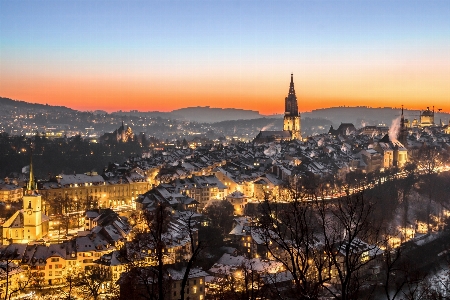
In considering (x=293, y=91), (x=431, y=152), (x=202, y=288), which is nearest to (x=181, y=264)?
(x=202, y=288)

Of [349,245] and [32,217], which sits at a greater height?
[349,245]

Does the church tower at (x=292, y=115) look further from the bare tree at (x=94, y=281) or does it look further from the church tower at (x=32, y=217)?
the bare tree at (x=94, y=281)

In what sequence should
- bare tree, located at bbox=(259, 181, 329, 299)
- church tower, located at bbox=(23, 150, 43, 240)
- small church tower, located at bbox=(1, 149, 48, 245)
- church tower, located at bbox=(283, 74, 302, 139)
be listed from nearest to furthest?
1. bare tree, located at bbox=(259, 181, 329, 299)
2. small church tower, located at bbox=(1, 149, 48, 245)
3. church tower, located at bbox=(23, 150, 43, 240)
4. church tower, located at bbox=(283, 74, 302, 139)

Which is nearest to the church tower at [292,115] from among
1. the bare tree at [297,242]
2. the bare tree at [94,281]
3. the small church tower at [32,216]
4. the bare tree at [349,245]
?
the small church tower at [32,216]

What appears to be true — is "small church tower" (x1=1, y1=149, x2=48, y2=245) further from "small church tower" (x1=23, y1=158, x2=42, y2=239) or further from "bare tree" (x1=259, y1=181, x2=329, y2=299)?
"bare tree" (x1=259, y1=181, x2=329, y2=299)

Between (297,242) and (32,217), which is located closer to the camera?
(297,242)

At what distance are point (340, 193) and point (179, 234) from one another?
45.1 feet

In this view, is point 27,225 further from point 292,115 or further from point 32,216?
point 292,115

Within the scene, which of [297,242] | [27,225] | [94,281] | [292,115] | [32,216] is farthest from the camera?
[292,115]

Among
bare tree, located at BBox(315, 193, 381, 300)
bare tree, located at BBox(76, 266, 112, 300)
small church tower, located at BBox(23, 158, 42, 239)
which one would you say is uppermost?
bare tree, located at BBox(315, 193, 381, 300)

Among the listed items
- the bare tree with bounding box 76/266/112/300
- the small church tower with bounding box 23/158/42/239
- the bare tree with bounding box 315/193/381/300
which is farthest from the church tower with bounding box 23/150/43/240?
the bare tree with bounding box 315/193/381/300

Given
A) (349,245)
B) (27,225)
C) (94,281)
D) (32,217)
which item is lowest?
(94,281)

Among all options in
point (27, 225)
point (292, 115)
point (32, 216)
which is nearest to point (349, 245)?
point (27, 225)

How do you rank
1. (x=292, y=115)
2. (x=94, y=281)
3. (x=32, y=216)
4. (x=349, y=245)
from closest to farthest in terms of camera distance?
(x=349, y=245) < (x=94, y=281) < (x=32, y=216) < (x=292, y=115)
